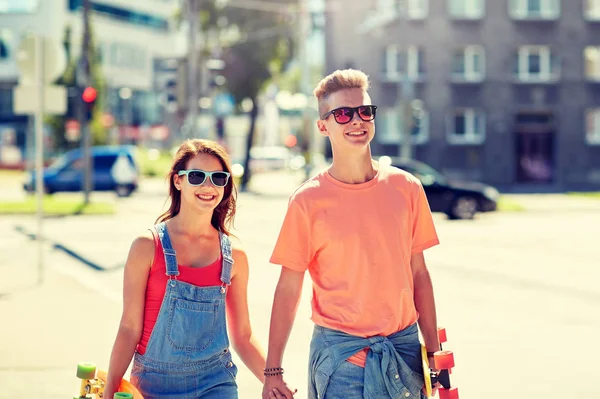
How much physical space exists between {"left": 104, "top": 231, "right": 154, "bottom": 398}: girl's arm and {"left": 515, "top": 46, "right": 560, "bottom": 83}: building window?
154 feet

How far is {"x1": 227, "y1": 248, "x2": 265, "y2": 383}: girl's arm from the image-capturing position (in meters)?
4.06

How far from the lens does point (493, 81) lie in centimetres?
4878

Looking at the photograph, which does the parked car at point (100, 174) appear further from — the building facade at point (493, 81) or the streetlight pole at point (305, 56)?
the building facade at point (493, 81)

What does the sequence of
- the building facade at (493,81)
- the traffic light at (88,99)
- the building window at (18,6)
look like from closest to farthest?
the traffic light at (88,99) < the building facade at (493,81) < the building window at (18,6)

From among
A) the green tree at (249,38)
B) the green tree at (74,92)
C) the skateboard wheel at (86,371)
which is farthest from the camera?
the green tree at (74,92)

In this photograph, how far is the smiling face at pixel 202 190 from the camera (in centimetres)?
402

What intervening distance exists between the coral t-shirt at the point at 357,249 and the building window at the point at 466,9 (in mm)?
46266

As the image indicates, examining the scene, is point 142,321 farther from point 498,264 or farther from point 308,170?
point 308,170

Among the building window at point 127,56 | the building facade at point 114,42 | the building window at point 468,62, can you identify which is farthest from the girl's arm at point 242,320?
the building window at point 127,56

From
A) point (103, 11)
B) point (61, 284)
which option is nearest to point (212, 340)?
point (61, 284)

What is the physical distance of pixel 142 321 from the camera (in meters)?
3.84

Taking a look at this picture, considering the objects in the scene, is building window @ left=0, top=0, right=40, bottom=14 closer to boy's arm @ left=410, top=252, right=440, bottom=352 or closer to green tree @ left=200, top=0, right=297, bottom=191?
green tree @ left=200, top=0, right=297, bottom=191

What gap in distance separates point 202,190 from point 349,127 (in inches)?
23.4

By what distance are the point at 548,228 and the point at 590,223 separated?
2153 mm
